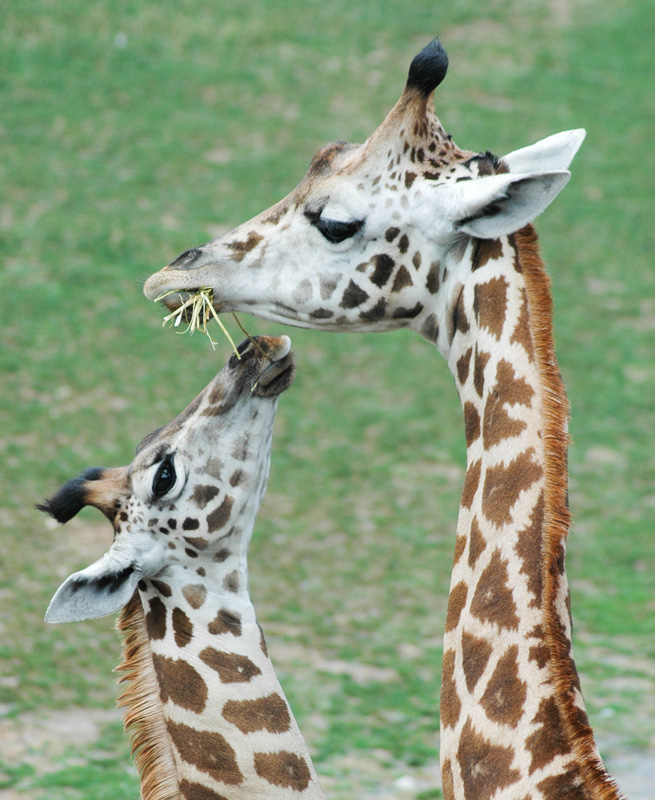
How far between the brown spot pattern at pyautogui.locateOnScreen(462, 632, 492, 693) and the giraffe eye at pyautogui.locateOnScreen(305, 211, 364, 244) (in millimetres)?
1444

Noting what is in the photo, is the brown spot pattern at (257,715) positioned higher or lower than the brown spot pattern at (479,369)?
lower

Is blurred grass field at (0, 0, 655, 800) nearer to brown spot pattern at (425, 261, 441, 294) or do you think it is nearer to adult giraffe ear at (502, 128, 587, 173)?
brown spot pattern at (425, 261, 441, 294)

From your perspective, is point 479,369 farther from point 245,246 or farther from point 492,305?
point 245,246

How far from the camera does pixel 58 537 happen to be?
8.67 metres

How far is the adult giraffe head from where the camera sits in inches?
142

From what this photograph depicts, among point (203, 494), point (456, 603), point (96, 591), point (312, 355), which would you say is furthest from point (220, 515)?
point (312, 355)

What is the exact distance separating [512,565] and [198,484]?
1.38 m

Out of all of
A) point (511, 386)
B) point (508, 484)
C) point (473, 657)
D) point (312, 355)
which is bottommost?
point (473, 657)

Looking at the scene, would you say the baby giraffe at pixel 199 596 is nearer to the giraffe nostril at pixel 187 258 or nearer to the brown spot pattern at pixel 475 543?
the giraffe nostril at pixel 187 258

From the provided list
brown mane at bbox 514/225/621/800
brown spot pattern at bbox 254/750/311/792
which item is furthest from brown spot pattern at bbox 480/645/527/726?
brown spot pattern at bbox 254/750/311/792

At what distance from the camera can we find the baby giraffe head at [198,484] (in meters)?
4.02

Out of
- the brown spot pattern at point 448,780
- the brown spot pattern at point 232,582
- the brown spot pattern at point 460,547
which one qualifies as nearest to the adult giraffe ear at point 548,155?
the brown spot pattern at point 460,547

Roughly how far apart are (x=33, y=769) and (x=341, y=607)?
2940 mm

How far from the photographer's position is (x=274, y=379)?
421 centimetres
